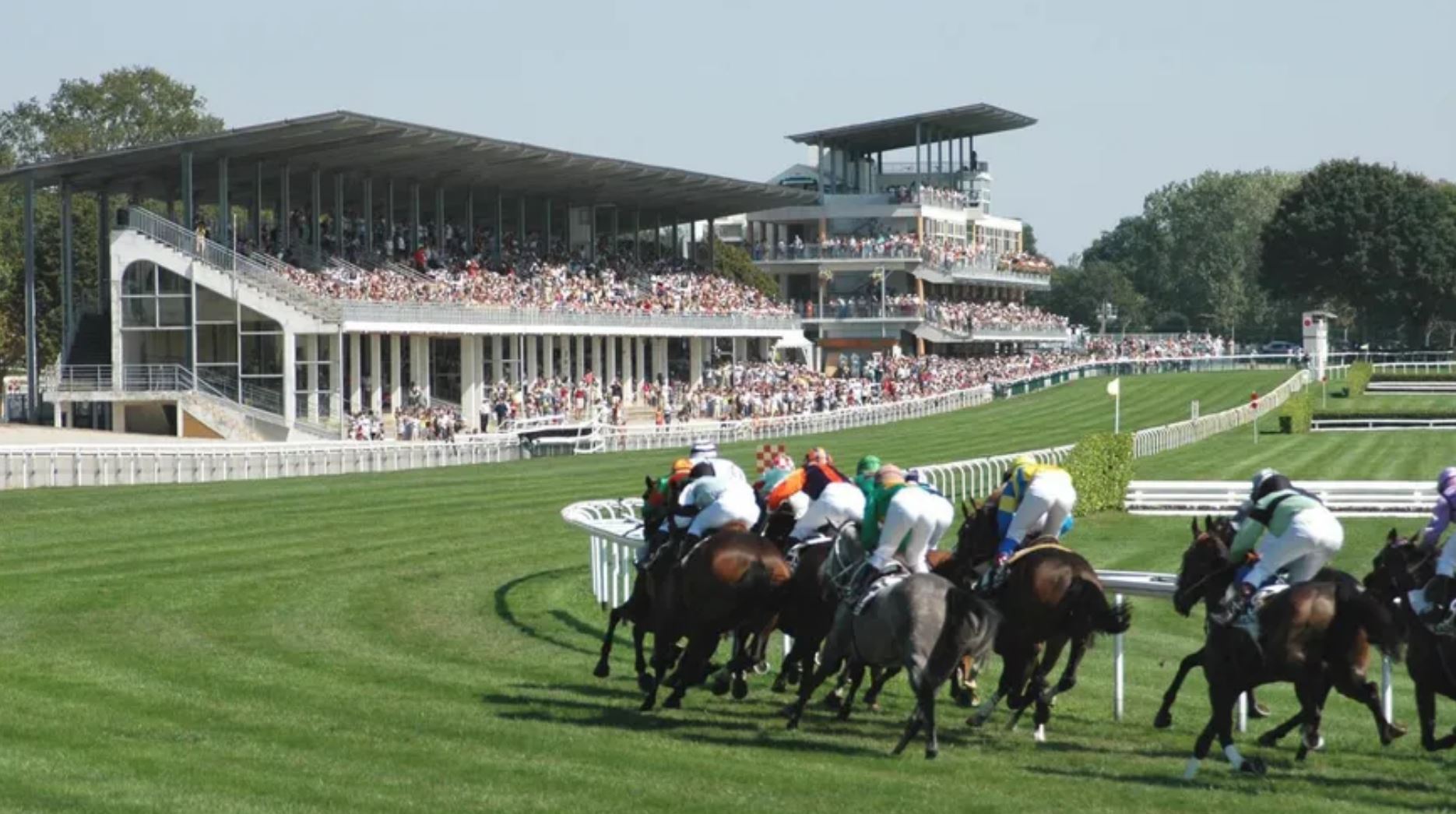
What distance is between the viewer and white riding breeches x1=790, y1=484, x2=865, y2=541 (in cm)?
1253

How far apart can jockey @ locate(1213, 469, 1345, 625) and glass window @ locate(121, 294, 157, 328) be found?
35.6 meters

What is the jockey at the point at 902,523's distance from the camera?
11.6m

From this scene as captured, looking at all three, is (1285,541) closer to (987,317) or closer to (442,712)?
(442,712)

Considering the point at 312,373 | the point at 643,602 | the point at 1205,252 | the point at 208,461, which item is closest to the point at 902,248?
the point at 312,373

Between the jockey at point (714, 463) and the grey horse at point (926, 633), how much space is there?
6.08 ft

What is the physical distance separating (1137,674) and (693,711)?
3635 millimetres

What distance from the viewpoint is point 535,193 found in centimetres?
5756

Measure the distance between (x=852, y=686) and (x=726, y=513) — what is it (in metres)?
1.39

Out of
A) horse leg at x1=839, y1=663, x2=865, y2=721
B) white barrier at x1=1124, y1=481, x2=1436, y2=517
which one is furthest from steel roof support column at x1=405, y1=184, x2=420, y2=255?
horse leg at x1=839, y1=663, x2=865, y2=721

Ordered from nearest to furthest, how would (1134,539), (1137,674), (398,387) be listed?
(1137,674) → (1134,539) → (398,387)

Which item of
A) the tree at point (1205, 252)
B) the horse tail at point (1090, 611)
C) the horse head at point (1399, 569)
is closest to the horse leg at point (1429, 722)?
the horse head at point (1399, 569)

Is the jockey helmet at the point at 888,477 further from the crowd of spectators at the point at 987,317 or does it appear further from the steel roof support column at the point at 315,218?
the crowd of spectators at the point at 987,317

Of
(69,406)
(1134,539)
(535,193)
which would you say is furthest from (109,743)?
(535,193)

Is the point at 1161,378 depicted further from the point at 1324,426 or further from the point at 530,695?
the point at 530,695
